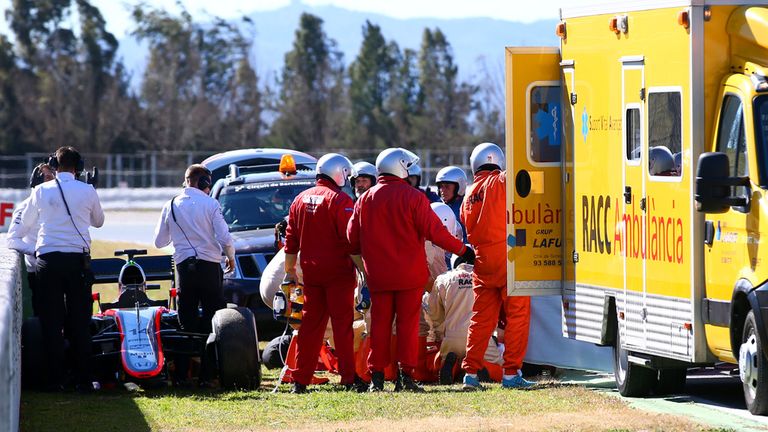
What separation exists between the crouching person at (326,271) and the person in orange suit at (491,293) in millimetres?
968

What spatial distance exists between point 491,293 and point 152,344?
274cm

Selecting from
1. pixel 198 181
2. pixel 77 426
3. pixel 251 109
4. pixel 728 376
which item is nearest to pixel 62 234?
pixel 198 181

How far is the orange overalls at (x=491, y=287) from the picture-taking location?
12820 millimetres

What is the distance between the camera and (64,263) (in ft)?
41.7

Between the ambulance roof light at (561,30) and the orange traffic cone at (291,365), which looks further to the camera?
the orange traffic cone at (291,365)

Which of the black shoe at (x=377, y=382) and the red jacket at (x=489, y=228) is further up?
the red jacket at (x=489, y=228)

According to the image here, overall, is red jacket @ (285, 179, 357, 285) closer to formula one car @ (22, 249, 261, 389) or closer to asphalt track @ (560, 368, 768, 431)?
formula one car @ (22, 249, 261, 389)

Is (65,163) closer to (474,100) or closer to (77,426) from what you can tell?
(77,426)

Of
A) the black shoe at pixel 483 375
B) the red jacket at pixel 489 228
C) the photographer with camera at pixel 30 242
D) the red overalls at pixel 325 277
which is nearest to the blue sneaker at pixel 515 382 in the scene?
the black shoe at pixel 483 375

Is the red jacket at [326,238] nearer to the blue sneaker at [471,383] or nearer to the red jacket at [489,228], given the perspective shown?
the red jacket at [489,228]

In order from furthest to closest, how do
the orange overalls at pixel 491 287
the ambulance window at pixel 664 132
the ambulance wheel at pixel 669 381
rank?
1. the orange overalls at pixel 491 287
2. the ambulance wheel at pixel 669 381
3. the ambulance window at pixel 664 132

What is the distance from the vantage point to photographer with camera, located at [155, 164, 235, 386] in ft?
43.7

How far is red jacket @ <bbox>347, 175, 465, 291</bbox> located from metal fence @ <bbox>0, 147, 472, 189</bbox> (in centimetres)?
3487

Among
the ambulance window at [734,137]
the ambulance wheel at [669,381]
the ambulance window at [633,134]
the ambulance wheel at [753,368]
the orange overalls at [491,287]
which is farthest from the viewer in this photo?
the orange overalls at [491,287]
